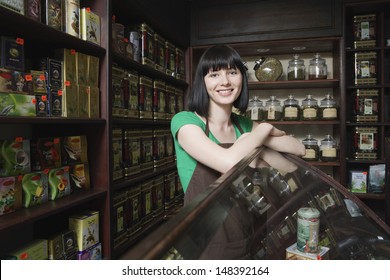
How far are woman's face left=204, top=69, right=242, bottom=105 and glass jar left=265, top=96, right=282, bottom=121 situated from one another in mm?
1901

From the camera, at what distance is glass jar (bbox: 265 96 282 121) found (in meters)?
3.04

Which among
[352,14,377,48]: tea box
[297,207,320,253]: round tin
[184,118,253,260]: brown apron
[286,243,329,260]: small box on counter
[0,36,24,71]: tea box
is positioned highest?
[352,14,377,48]: tea box

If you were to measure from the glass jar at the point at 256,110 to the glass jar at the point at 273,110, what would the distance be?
48 mm

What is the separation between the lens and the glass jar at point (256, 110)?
3068 mm

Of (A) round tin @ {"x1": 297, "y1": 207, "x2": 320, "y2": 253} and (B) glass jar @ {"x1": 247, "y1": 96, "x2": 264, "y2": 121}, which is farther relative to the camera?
(B) glass jar @ {"x1": 247, "y1": 96, "x2": 264, "y2": 121}

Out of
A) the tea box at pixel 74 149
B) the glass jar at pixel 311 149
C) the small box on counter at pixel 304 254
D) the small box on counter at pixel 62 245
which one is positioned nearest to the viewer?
the small box on counter at pixel 304 254

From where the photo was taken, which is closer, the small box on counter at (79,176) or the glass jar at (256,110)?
the small box on counter at (79,176)

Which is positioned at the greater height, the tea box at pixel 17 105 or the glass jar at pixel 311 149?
the tea box at pixel 17 105

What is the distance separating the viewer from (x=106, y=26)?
1801 millimetres

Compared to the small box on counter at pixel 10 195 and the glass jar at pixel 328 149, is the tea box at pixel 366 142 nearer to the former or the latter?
the glass jar at pixel 328 149

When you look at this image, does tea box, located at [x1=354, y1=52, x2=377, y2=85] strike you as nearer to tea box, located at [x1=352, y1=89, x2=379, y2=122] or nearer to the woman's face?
tea box, located at [x1=352, y1=89, x2=379, y2=122]

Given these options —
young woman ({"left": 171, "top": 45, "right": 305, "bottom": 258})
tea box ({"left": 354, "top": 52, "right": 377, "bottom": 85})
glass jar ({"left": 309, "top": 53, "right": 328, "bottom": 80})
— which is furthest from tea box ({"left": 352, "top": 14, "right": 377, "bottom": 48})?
young woman ({"left": 171, "top": 45, "right": 305, "bottom": 258})

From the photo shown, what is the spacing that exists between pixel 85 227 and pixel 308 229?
1307 mm

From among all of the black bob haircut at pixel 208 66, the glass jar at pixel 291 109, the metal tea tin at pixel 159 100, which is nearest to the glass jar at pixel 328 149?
the glass jar at pixel 291 109
